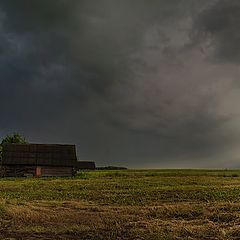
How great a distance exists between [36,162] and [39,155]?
1.79m

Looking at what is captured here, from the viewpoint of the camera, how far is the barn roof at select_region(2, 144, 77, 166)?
6309 cm

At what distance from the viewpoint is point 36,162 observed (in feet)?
206

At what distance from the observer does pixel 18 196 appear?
32344mm

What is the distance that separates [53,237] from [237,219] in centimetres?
805

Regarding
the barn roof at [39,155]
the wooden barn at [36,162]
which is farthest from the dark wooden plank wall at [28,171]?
the barn roof at [39,155]

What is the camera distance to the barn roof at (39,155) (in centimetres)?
6309

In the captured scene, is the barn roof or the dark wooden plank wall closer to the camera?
the dark wooden plank wall

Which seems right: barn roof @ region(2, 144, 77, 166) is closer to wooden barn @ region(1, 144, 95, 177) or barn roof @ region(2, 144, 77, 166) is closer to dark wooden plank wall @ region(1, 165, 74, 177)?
wooden barn @ region(1, 144, 95, 177)

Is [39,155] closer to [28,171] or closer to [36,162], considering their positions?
[36,162]

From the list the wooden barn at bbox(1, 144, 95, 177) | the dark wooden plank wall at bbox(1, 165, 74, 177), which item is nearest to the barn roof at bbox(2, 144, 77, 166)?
the wooden barn at bbox(1, 144, 95, 177)

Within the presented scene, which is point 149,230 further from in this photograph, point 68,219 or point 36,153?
point 36,153

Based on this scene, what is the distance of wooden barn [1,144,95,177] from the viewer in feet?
206

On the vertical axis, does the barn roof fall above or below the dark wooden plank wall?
above

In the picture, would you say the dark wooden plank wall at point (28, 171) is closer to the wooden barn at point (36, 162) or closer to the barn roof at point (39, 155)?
the wooden barn at point (36, 162)
